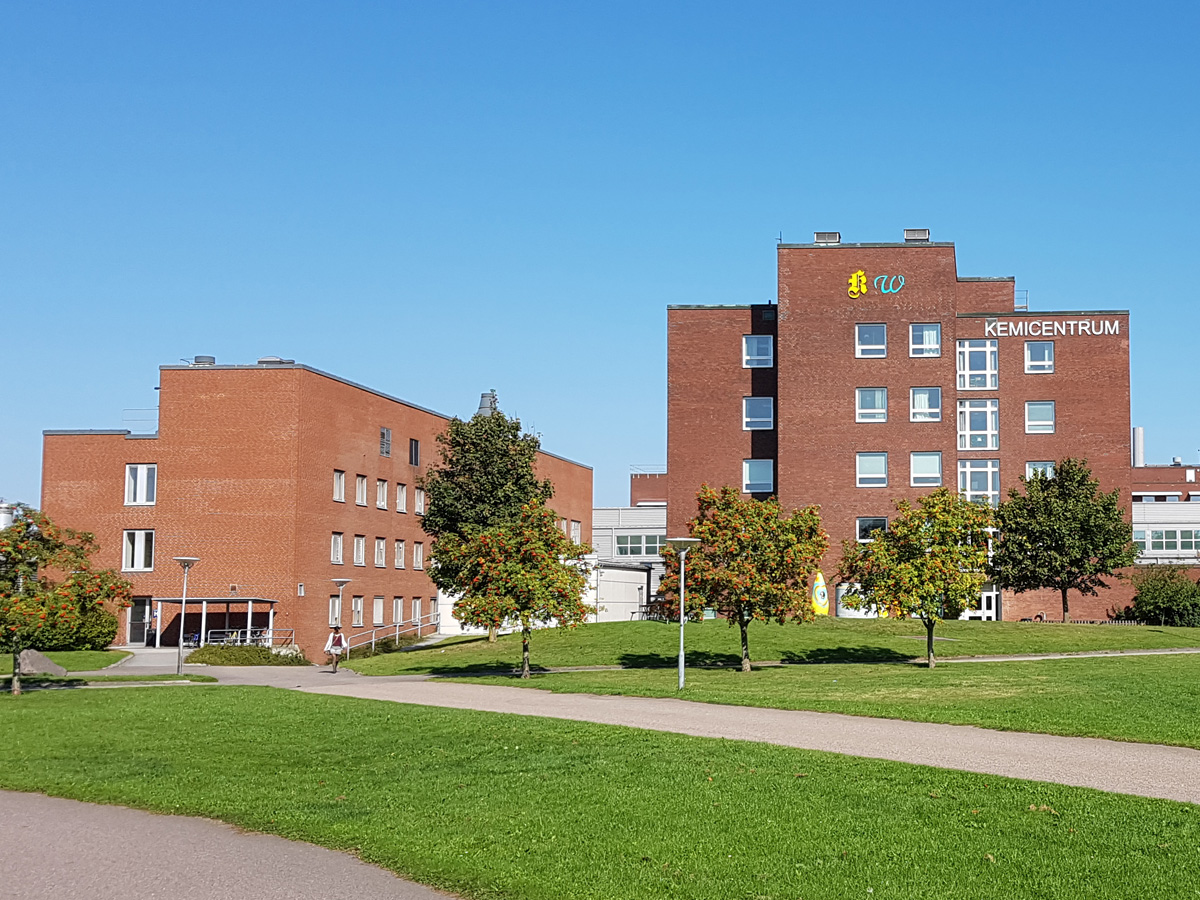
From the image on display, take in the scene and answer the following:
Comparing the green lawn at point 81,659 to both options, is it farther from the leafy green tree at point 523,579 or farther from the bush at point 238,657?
the leafy green tree at point 523,579

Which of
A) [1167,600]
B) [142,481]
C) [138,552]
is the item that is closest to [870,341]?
[1167,600]

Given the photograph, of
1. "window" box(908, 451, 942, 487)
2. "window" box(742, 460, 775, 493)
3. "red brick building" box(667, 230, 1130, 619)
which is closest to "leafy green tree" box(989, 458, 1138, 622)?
"window" box(908, 451, 942, 487)

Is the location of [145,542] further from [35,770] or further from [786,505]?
[35,770]

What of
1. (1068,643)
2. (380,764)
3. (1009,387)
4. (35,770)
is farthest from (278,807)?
(1009,387)

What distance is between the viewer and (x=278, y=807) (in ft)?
43.5

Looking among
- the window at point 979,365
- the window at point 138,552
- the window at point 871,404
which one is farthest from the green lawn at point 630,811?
the window at point 979,365

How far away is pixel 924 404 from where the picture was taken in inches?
2431

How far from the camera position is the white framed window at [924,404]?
61688mm

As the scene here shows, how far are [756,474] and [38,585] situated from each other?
41.8m

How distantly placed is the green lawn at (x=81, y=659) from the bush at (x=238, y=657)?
2.88m

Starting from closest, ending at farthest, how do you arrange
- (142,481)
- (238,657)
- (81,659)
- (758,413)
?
1. (81,659)
2. (238,657)
3. (142,481)
4. (758,413)

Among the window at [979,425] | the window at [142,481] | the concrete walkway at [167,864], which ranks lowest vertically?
the concrete walkway at [167,864]

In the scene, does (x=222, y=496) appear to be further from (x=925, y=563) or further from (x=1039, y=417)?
(x=1039, y=417)

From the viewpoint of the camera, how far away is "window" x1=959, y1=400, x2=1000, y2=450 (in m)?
64.5
